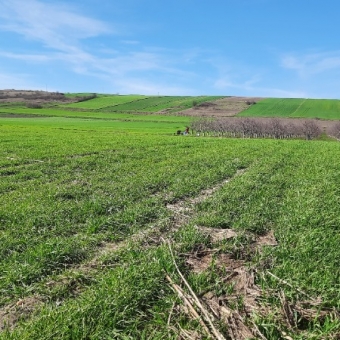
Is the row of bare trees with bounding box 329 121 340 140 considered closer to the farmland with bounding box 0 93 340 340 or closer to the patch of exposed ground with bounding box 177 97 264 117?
the patch of exposed ground with bounding box 177 97 264 117

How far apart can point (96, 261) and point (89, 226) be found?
1.88 metres

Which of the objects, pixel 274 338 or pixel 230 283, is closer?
pixel 274 338

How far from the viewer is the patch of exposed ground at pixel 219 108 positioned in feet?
480

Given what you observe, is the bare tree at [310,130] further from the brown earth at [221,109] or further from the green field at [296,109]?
the green field at [296,109]

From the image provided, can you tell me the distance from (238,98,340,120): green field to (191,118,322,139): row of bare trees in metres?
25.3

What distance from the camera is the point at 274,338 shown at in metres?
4.04

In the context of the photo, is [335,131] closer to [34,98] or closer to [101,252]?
[101,252]

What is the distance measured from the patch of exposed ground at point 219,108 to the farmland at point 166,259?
440 feet

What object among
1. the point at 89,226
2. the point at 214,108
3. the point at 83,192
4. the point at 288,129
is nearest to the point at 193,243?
the point at 89,226

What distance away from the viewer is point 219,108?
160500 mm

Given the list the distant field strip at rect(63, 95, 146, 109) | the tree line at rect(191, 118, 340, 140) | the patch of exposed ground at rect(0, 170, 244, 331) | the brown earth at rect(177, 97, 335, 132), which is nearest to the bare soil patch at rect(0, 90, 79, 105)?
the distant field strip at rect(63, 95, 146, 109)

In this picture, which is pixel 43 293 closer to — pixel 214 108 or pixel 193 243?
pixel 193 243

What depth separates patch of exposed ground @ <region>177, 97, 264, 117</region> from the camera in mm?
146288


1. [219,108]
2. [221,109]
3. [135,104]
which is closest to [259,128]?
[221,109]
